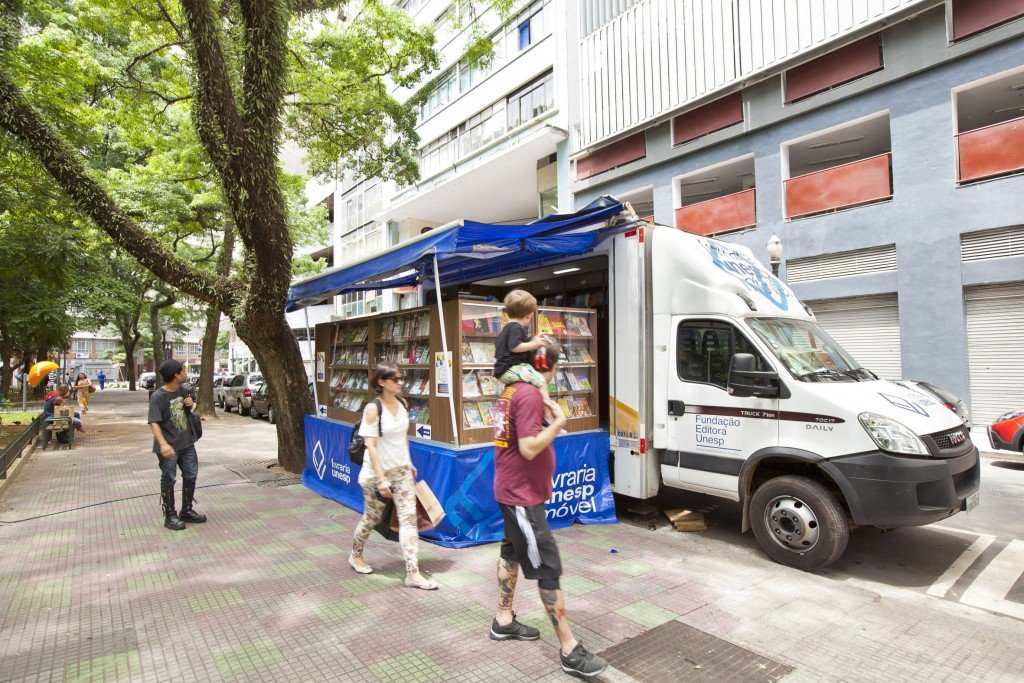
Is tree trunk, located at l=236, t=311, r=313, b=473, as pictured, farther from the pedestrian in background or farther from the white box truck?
the pedestrian in background

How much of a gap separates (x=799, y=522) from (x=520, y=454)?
2.90m

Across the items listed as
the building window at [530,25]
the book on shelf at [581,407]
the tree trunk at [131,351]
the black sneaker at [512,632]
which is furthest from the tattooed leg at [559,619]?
the tree trunk at [131,351]

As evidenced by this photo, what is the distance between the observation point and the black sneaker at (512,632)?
11.4ft

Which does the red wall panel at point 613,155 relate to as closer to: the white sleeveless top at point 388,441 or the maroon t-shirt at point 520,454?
the white sleeveless top at point 388,441

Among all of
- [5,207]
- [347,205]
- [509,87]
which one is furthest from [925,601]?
[347,205]

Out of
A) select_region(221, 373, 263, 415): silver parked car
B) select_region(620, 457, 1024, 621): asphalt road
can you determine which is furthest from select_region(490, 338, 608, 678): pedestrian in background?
select_region(221, 373, 263, 415): silver parked car

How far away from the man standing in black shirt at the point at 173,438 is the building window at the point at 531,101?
16059 mm

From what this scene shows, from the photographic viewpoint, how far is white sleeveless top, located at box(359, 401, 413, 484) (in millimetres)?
4547

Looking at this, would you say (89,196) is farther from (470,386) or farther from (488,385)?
(488,385)

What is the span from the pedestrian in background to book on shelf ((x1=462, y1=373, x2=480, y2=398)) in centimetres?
236

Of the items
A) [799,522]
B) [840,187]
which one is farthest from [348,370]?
[840,187]

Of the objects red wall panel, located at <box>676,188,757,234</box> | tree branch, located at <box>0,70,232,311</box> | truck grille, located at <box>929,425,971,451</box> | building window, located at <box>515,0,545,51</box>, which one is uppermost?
building window, located at <box>515,0,545,51</box>

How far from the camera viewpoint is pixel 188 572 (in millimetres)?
4707

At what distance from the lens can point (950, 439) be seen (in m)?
4.59
